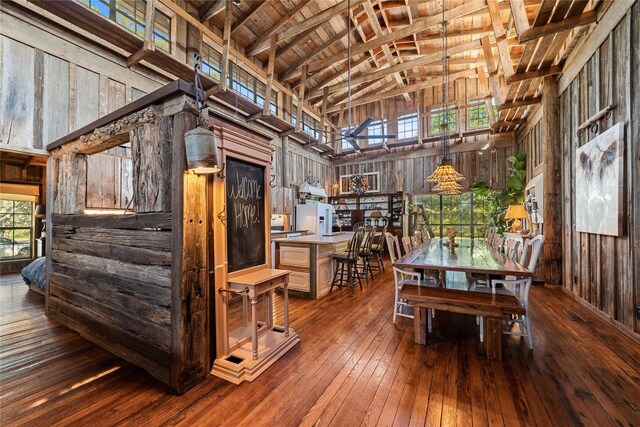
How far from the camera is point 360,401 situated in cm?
176

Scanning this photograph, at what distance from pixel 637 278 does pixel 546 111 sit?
134 inches

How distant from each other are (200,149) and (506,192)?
791 cm

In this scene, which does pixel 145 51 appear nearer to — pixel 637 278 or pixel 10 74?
pixel 10 74

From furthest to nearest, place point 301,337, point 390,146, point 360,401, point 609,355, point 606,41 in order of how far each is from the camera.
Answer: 1. point 390,146
2. point 606,41
3. point 301,337
4. point 609,355
5. point 360,401

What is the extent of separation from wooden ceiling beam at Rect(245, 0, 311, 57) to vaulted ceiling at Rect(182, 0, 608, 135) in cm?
2

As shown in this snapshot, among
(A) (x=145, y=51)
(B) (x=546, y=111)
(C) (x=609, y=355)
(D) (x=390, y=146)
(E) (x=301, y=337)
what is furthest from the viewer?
(D) (x=390, y=146)

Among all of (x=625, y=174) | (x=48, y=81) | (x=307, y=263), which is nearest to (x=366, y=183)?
(x=307, y=263)

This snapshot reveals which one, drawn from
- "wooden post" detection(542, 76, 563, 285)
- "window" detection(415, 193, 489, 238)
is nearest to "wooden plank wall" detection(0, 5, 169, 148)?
"wooden post" detection(542, 76, 563, 285)

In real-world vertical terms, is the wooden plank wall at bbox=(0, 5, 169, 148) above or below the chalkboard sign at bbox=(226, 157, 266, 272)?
above

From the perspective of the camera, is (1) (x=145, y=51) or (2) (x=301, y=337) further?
(1) (x=145, y=51)

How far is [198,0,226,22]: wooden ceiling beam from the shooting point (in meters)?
5.03

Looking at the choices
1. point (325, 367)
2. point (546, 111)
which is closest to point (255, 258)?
point (325, 367)

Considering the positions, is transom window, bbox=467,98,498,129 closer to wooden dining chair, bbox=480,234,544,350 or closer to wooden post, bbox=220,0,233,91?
wooden dining chair, bbox=480,234,544,350

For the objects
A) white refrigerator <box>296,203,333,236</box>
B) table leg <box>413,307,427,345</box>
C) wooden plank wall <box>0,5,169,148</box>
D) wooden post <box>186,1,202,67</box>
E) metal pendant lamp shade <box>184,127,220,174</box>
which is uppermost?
wooden post <box>186,1,202,67</box>
